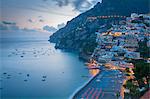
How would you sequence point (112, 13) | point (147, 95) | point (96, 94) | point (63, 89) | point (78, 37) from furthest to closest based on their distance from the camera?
point (112, 13) < point (78, 37) < point (63, 89) < point (96, 94) < point (147, 95)

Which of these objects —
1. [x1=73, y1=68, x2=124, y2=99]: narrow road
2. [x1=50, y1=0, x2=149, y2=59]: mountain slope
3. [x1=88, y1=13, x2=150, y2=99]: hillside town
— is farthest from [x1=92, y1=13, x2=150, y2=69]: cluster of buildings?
[x1=73, y1=68, x2=124, y2=99]: narrow road

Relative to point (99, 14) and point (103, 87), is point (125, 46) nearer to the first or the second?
point (103, 87)

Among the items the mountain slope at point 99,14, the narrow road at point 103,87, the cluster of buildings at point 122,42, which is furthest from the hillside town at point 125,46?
the mountain slope at point 99,14

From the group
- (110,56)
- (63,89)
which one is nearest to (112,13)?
(110,56)

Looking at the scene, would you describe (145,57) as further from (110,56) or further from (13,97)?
(13,97)

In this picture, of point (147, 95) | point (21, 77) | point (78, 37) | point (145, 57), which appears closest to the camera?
point (147, 95)

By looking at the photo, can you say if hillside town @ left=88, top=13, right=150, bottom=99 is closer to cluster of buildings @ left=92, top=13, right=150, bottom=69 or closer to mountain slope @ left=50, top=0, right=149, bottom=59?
cluster of buildings @ left=92, top=13, right=150, bottom=69
